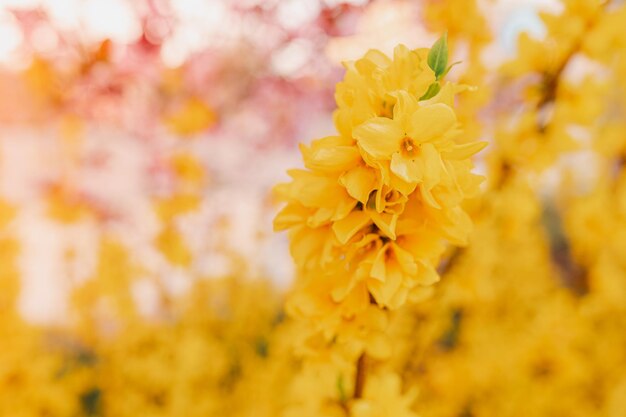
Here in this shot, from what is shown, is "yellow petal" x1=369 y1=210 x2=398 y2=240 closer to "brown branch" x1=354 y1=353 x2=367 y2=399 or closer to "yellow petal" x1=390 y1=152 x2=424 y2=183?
"yellow petal" x1=390 y1=152 x2=424 y2=183

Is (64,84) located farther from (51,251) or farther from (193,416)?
(51,251)

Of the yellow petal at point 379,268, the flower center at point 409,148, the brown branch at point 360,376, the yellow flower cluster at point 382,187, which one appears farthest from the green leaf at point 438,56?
the brown branch at point 360,376

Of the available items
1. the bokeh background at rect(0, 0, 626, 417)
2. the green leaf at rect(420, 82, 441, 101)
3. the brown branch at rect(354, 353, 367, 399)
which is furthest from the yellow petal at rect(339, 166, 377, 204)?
the bokeh background at rect(0, 0, 626, 417)

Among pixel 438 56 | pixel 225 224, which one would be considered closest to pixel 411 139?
pixel 438 56

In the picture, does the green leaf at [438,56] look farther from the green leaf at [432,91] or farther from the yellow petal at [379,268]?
the yellow petal at [379,268]

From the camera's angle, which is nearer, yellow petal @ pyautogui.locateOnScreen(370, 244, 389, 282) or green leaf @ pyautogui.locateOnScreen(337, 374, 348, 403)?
yellow petal @ pyautogui.locateOnScreen(370, 244, 389, 282)

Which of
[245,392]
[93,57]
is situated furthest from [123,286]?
[93,57]

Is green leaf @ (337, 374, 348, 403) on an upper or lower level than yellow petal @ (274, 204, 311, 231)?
lower
